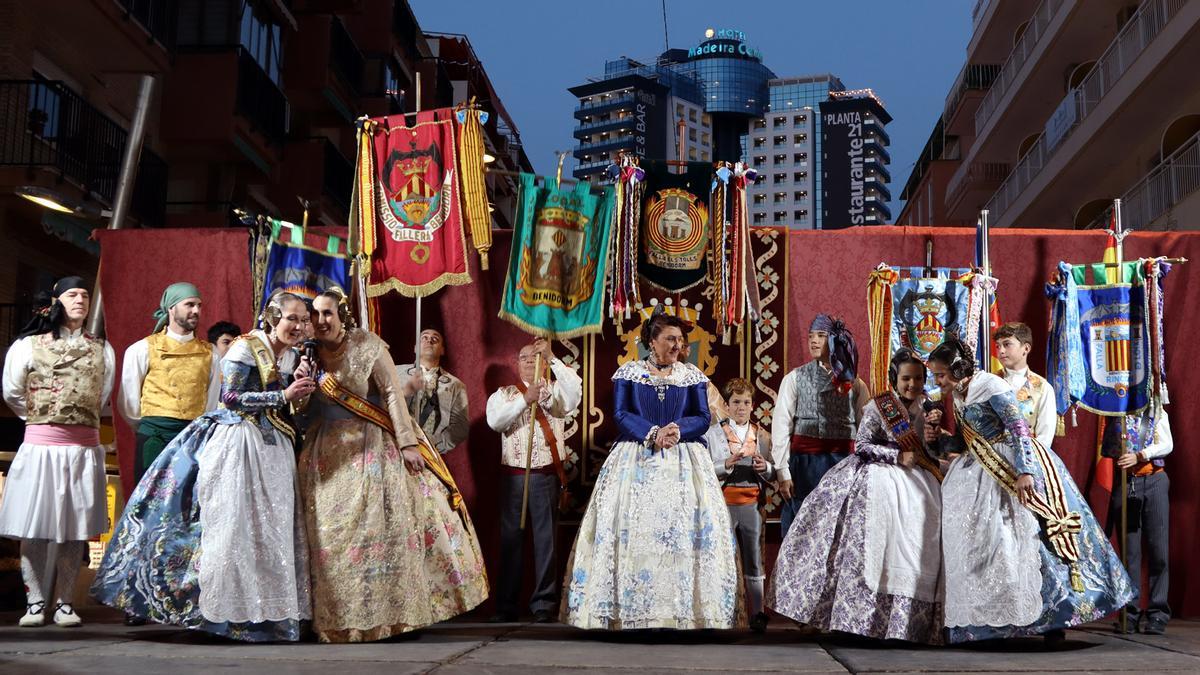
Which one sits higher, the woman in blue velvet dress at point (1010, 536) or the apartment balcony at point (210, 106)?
the apartment balcony at point (210, 106)

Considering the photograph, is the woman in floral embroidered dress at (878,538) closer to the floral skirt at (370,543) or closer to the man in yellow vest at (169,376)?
the floral skirt at (370,543)

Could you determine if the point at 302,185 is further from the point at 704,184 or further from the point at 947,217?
the point at 947,217

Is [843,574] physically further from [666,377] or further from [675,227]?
[675,227]

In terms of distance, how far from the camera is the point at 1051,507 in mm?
6559

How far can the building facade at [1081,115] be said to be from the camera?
55.2 ft

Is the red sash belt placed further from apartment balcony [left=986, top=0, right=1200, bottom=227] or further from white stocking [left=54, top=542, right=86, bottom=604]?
apartment balcony [left=986, top=0, right=1200, bottom=227]

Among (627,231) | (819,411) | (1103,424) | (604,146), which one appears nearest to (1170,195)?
(1103,424)

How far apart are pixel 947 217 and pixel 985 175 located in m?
4.34

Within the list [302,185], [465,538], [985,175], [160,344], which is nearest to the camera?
[465,538]

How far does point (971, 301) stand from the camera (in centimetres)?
862

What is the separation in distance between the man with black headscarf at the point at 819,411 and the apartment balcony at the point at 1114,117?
926 centimetres

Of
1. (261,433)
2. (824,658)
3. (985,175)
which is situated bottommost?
(824,658)

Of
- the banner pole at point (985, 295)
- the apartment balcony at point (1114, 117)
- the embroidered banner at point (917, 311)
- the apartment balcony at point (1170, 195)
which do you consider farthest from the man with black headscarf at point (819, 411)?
the apartment balcony at point (1170, 195)

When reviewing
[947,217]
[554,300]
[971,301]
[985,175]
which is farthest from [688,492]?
[947,217]
